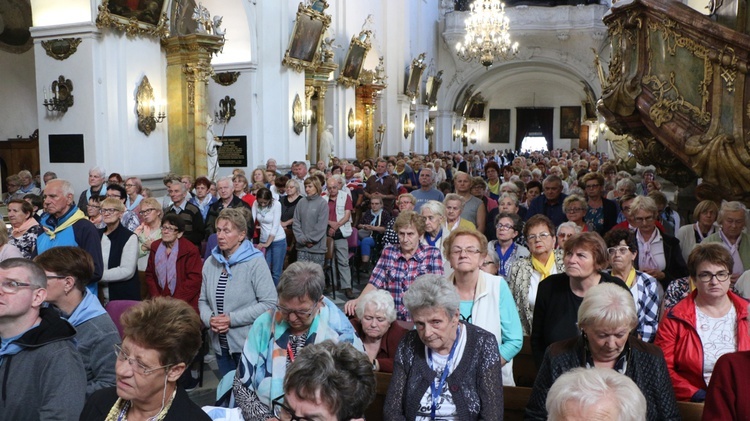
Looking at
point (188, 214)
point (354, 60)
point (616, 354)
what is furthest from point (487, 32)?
point (616, 354)

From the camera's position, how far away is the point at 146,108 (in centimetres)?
1016

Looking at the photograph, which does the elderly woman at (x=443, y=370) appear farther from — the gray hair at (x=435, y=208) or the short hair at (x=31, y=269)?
the gray hair at (x=435, y=208)

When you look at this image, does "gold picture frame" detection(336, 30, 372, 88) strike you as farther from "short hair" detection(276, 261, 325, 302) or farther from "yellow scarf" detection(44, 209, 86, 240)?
"short hair" detection(276, 261, 325, 302)

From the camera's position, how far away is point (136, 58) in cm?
991

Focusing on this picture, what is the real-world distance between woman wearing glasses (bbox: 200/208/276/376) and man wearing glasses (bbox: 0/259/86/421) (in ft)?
5.28

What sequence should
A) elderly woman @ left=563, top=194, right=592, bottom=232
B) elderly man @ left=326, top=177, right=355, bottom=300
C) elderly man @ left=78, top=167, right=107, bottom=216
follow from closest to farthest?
1. elderly woman @ left=563, top=194, right=592, bottom=232
2. elderly man @ left=78, top=167, right=107, bottom=216
3. elderly man @ left=326, top=177, right=355, bottom=300

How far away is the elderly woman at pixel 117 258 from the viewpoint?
16.6 ft

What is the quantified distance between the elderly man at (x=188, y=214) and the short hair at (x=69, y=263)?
138 inches

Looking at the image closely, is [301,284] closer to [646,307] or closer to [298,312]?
[298,312]

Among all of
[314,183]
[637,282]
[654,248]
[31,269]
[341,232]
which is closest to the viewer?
[31,269]

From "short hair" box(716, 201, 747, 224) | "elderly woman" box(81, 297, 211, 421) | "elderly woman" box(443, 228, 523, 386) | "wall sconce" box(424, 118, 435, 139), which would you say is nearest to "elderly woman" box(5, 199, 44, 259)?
"elderly woman" box(81, 297, 211, 421)

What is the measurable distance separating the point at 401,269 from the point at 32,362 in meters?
2.64

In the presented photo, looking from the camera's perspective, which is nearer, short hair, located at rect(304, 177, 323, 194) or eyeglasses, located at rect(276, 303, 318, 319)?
eyeglasses, located at rect(276, 303, 318, 319)

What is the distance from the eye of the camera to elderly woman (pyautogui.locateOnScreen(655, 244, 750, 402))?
3.42 metres
